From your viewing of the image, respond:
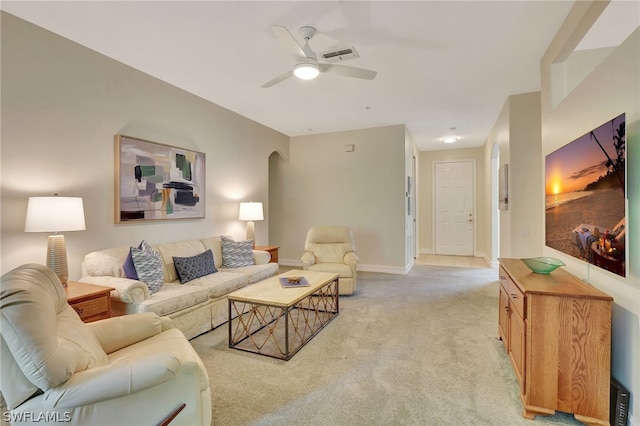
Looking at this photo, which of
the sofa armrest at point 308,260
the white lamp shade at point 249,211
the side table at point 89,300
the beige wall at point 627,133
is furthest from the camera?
the white lamp shade at point 249,211

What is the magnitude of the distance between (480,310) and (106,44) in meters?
4.74

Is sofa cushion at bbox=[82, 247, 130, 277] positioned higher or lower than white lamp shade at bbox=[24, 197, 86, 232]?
lower

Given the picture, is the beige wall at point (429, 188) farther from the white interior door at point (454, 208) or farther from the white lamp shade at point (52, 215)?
the white lamp shade at point (52, 215)

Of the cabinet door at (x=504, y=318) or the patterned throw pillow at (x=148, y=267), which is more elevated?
the patterned throw pillow at (x=148, y=267)

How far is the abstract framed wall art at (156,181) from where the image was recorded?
309 centimetres

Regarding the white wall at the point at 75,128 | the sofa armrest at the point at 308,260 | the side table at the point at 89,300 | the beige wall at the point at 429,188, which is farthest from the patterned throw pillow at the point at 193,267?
the beige wall at the point at 429,188

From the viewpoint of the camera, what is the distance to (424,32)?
8.27 ft

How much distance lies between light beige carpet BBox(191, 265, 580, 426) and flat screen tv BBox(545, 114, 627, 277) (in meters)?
1.00

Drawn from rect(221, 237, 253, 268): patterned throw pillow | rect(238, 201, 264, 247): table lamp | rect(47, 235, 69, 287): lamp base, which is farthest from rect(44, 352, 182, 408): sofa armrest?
rect(238, 201, 264, 247): table lamp

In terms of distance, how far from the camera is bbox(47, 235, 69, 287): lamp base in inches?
92.2

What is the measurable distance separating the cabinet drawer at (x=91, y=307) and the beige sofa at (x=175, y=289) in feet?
0.40

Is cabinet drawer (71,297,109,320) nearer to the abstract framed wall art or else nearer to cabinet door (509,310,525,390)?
the abstract framed wall art

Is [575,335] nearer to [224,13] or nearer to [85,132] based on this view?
[224,13]

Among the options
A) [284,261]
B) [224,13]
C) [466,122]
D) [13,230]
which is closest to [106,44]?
[224,13]
